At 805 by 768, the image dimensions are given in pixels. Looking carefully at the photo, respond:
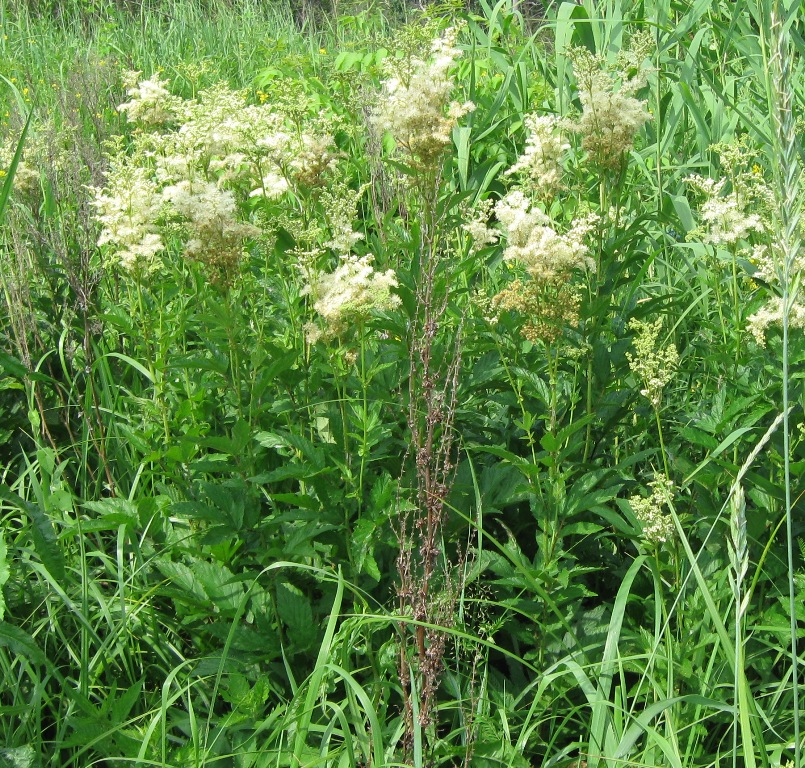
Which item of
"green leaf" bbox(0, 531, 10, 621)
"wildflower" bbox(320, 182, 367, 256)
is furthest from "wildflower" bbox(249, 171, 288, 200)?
"green leaf" bbox(0, 531, 10, 621)

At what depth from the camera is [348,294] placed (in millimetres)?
2092

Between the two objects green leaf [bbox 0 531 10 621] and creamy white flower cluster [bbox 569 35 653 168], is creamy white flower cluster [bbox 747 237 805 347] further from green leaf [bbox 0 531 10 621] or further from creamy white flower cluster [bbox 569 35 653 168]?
green leaf [bbox 0 531 10 621]

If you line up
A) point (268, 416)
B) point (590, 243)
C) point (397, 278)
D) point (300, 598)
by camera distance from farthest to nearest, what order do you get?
point (590, 243)
point (268, 416)
point (397, 278)
point (300, 598)

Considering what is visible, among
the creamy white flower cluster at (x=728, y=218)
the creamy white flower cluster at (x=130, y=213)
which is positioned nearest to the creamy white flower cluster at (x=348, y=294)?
the creamy white flower cluster at (x=130, y=213)

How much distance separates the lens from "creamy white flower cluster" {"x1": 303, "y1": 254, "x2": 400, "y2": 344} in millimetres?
2096

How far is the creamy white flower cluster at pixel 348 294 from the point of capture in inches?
82.5

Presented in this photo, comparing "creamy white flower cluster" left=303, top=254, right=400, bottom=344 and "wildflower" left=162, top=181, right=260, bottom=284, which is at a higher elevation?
"wildflower" left=162, top=181, right=260, bottom=284

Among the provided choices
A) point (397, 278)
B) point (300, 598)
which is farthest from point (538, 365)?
point (300, 598)

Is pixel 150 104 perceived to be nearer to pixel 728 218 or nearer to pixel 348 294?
pixel 348 294

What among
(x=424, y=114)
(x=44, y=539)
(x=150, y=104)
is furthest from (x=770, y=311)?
(x=150, y=104)

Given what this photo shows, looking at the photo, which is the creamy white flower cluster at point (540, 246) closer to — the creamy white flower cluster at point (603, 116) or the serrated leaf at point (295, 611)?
the creamy white flower cluster at point (603, 116)

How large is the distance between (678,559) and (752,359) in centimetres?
60

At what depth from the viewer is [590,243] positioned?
8.80 feet

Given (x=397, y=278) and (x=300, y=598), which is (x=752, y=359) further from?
(x=300, y=598)
